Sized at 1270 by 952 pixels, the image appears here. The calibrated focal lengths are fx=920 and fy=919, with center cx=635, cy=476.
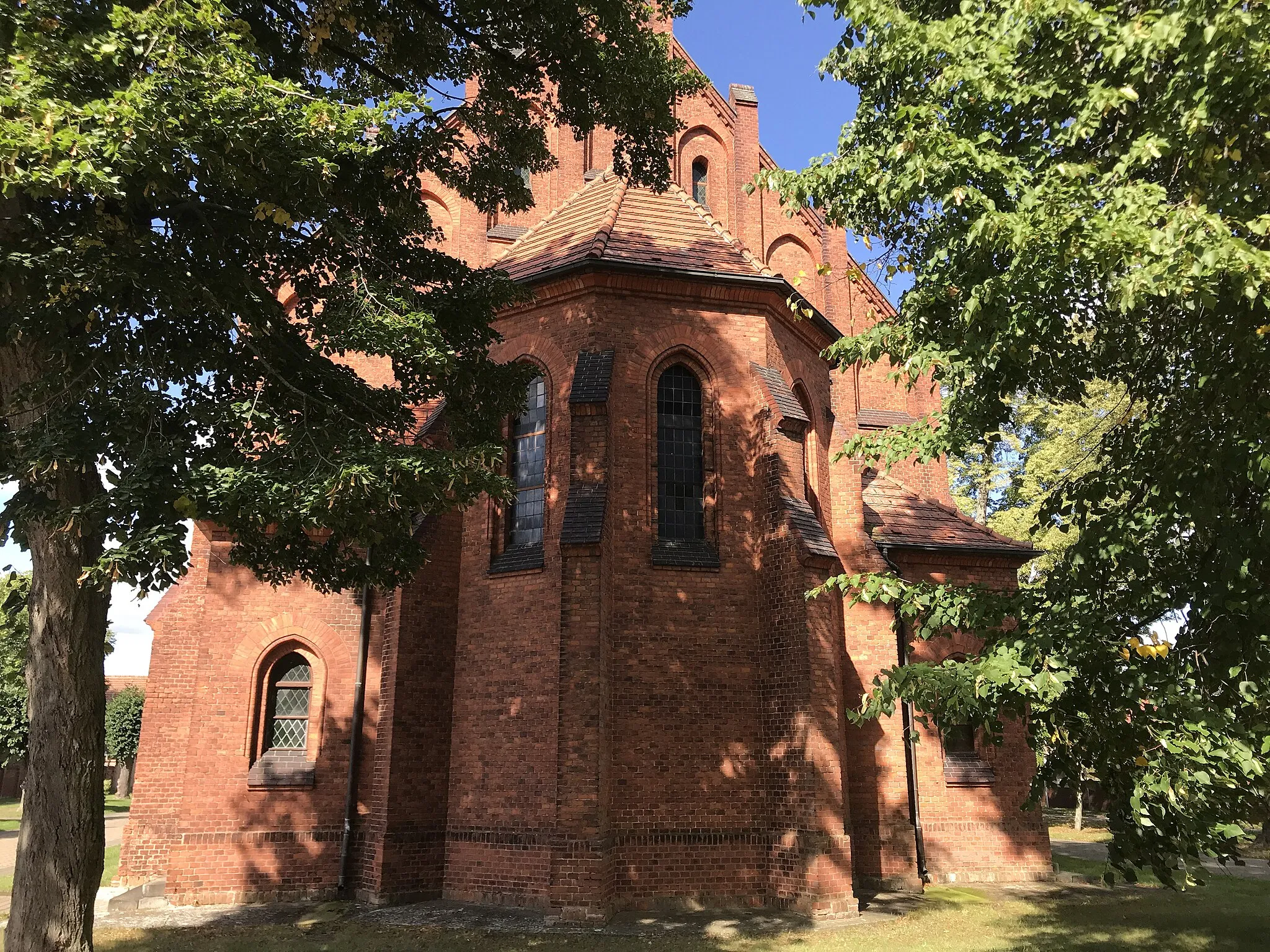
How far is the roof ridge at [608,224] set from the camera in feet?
44.6

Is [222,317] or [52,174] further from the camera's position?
[222,317]

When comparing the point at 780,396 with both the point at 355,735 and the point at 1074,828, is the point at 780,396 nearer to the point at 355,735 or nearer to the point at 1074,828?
the point at 355,735

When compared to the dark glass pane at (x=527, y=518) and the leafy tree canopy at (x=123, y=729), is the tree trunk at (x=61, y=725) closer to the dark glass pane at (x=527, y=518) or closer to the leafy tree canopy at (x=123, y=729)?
the dark glass pane at (x=527, y=518)

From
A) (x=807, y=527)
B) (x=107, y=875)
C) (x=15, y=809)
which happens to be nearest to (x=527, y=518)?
(x=807, y=527)

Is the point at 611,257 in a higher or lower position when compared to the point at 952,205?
higher

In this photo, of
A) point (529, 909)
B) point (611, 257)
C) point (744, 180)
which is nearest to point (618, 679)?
point (529, 909)

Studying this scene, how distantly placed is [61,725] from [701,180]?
1494 centimetres

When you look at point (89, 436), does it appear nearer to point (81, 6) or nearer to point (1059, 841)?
point (81, 6)

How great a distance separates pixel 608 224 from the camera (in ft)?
48.2

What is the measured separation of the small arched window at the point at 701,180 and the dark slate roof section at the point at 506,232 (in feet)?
11.9

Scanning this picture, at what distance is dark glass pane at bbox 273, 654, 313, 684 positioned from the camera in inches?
→ 563

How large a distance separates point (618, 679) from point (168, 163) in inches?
320

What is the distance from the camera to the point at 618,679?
12.1m

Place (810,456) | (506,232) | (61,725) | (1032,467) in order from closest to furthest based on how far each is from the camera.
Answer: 1. (61,725)
2. (810,456)
3. (506,232)
4. (1032,467)
